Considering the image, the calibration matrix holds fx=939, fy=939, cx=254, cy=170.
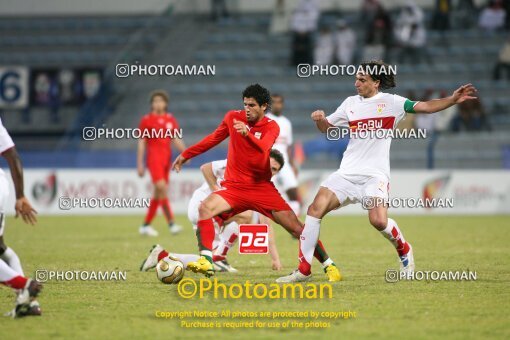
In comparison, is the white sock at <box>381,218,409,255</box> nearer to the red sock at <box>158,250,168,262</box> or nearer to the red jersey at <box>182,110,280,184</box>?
the red jersey at <box>182,110,280,184</box>

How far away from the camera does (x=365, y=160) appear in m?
10.9

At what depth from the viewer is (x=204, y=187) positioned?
1248cm

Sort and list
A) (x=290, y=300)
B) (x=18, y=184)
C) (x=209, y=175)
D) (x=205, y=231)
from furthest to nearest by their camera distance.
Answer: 1. (x=209, y=175)
2. (x=205, y=231)
3. (x=290, y=300)
4. (x=18, y=184)

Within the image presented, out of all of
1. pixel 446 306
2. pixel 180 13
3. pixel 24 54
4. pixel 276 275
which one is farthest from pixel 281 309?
pixel 24 54

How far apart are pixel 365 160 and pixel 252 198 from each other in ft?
4.76

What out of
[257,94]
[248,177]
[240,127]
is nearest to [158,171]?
[248,177]

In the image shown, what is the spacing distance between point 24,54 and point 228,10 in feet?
23.3

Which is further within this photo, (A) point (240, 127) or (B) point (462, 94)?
(B) point (462, 94)

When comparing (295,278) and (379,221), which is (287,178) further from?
(295,278)

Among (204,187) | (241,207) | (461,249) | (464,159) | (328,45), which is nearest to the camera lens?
(241,207)

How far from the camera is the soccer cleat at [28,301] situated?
318 inches

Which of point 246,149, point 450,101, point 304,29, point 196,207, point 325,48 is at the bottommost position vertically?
point 196,207

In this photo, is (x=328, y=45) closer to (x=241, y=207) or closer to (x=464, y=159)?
(x=464, y=159)

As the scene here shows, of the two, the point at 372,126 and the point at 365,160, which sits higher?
the point at 372,126
